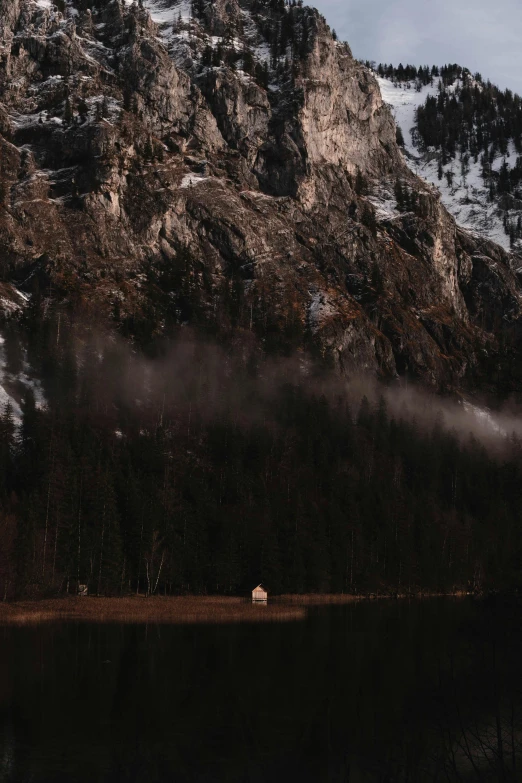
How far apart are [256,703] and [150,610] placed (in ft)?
135

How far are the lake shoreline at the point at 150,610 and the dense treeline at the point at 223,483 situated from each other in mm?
3027

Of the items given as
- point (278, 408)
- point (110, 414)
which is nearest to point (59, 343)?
point (110, 414)

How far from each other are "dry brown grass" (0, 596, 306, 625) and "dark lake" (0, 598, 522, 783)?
21.0ft

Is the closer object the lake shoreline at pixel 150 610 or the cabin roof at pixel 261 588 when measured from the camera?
the lake shoreline at pixel 150 610

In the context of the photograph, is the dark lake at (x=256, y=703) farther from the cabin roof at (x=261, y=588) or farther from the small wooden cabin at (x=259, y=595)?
the cabin roof at (x=261, y=588)

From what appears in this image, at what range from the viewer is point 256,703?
4159 centimetres

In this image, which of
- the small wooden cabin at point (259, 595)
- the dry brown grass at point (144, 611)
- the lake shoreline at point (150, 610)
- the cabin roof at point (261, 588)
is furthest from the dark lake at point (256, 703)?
the cabin roof at point (261, 588)

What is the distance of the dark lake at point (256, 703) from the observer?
29.5 meters

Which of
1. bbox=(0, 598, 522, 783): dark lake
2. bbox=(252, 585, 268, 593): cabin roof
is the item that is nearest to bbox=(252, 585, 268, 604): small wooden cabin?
bbox=(252, 585, 268, 593): cabin roof

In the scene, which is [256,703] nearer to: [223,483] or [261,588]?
[261,588]

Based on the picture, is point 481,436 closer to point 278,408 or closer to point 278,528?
point 278,408

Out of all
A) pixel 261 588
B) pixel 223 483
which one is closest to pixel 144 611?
pixel 261 588

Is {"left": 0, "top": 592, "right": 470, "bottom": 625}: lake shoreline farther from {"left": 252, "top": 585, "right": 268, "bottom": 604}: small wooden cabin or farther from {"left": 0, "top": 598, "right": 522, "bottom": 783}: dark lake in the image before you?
{"left": 0, "top": 598, "right": 522, "bottom": 783}: dark lake

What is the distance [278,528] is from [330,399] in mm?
79543
